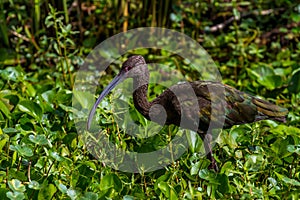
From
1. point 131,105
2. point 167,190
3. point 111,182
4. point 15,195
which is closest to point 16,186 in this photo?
point 15,195

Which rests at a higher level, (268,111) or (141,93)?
(141,93)

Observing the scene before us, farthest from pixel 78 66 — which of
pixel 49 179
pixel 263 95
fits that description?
pixel 49 179

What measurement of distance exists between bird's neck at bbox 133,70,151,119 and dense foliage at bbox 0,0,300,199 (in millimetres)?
181

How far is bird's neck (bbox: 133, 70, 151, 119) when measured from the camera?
425 centimetres

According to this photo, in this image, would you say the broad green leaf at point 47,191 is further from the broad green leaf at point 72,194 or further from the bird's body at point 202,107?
the bird's body at point 202,107

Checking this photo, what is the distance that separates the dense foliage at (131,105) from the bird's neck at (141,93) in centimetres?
18

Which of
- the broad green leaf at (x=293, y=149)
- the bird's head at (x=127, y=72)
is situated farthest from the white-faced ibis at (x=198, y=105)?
the broad green leaf at (x=293, y=149)

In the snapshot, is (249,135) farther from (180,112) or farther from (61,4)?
(61,4)

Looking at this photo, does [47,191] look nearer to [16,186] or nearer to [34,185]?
[34,185]

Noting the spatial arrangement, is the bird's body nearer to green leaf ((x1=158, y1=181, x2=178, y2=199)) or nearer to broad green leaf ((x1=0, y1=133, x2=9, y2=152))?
green leaf ((x1=158, y1=181, x2=178, y2=199))

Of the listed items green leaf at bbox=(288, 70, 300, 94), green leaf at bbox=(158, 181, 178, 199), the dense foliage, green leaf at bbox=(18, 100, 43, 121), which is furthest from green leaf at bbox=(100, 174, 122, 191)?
green leaf at bbox=(288, 70, 300, 94)

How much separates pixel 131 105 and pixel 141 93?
40 centimetres

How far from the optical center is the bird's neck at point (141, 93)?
4250 millimetres

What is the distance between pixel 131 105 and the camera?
15.3 ft
